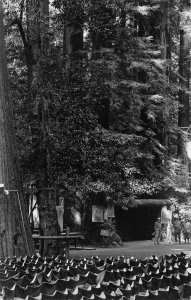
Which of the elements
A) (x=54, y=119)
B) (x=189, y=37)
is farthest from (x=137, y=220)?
(x=54, y=119)

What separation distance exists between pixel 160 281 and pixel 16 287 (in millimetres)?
1425

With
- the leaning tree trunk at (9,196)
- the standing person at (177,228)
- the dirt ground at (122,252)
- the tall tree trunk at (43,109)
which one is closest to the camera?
→ the leaning tree trunk at (9,196)

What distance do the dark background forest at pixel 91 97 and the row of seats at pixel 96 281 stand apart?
9581mm

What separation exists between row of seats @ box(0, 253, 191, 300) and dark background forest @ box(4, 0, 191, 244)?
9581mm

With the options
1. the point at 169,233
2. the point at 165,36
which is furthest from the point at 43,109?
the point at 165,36

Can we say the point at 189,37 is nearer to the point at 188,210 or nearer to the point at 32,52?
the point at 188,210

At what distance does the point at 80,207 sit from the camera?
A: 26.0 m

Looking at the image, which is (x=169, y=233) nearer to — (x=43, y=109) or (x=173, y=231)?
(x=173, y=231)

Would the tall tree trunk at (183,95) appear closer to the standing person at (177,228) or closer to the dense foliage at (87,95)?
the dense foliage at (87,95)

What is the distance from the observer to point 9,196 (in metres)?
12.9

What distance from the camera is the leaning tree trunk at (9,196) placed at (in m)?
12.8

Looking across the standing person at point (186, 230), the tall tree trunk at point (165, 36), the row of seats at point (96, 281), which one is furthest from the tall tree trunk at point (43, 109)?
the standing person at point (186, 230)

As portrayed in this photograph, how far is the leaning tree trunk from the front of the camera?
41.9ft

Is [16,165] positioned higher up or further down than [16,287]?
higher up
